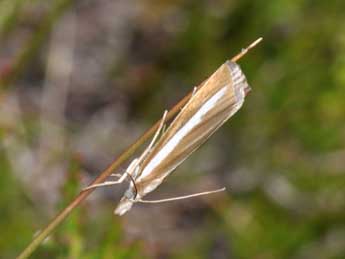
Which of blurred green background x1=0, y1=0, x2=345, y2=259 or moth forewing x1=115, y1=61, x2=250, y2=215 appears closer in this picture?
moth forewing x1=115, y1=61, x2=250, y2=215

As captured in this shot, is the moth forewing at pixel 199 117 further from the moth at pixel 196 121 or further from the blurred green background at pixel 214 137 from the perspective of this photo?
the blurred green background at pixel 214 137

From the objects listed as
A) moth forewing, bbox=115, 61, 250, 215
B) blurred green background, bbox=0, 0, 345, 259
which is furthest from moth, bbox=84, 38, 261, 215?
blurred green background, bbox=0, 0, 345, 259

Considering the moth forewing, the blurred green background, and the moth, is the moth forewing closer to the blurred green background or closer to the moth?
the moth

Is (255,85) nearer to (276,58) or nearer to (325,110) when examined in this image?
(276,58)

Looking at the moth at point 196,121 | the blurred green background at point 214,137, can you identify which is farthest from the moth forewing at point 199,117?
the blurred green background at point 214,137

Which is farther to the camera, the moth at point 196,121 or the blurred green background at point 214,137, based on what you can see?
the blurred green background at point 214,137
